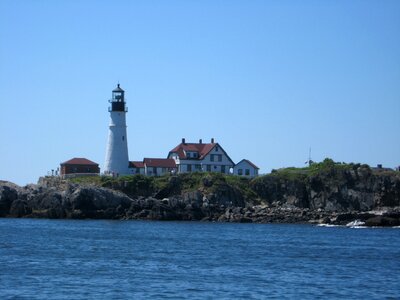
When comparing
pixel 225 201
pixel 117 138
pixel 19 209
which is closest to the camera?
pixel 19 209

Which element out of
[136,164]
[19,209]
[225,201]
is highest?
[136,164]

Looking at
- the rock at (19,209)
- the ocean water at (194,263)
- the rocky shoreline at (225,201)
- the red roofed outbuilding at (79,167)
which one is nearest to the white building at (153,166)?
the red roofed outbuilding at (79,167)

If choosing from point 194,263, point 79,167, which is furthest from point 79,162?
point 194,263

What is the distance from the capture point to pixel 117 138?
298 ft

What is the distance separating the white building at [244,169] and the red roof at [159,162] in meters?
7.77

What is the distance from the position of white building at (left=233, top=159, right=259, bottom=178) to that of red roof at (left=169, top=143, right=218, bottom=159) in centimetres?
412

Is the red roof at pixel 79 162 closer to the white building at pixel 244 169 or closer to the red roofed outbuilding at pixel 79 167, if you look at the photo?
the red roofed outbuilding at pixel 79 167

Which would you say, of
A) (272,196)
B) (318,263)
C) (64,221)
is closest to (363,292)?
(318,263)

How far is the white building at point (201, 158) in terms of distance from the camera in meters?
96.2

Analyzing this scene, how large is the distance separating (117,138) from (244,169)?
16.9 meters

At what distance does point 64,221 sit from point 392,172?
122 feet

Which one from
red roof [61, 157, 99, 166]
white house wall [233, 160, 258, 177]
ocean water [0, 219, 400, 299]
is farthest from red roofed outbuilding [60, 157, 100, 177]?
ocean water [0, 219, 400, 299]

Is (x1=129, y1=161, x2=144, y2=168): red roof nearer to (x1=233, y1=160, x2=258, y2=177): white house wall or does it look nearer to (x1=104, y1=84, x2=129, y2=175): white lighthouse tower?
(x1=104, y1=84, x2=129, y2=175): white lighthouse tower

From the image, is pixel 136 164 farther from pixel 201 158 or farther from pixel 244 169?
pixel 244 169
